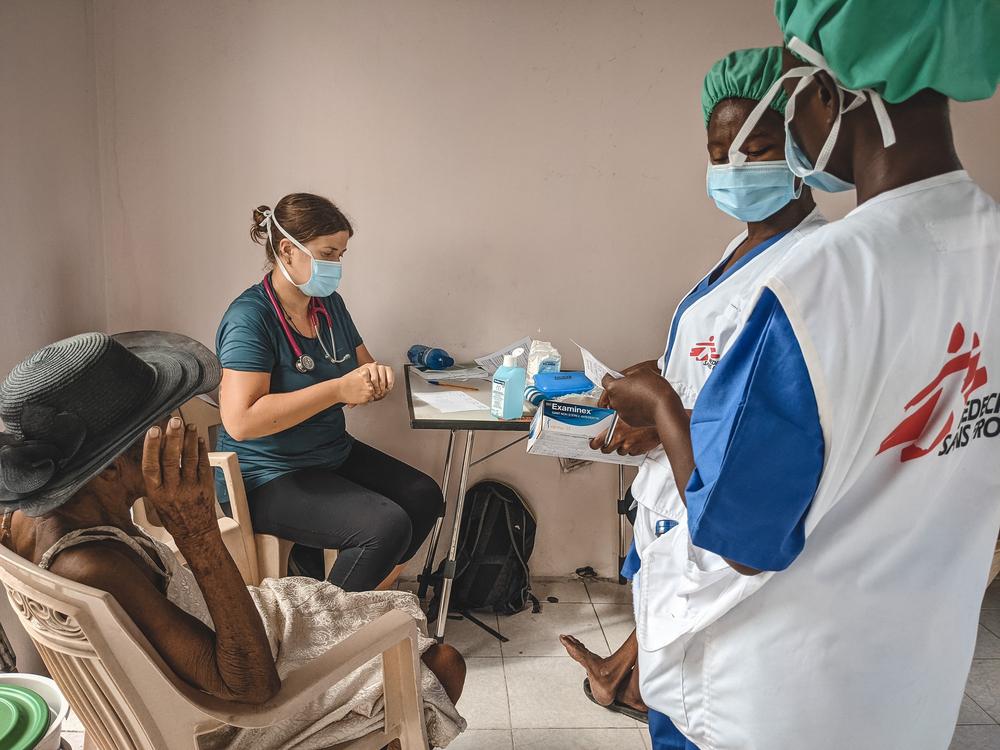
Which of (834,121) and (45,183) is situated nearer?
(834,121)

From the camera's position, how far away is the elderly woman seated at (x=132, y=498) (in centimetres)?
108

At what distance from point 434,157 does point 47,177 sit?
125 cm

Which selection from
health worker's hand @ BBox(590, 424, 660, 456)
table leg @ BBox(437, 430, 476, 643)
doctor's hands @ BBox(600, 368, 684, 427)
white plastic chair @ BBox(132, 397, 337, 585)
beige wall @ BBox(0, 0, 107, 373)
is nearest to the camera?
doctor's hands @ BBox(600, 368, 684, 427)

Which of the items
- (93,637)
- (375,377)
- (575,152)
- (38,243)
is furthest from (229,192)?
(93,637)

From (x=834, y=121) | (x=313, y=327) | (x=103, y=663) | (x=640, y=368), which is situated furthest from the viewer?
(x=313, y=327)

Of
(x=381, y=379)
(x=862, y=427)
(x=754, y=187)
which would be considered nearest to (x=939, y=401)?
(x=862, y=427)

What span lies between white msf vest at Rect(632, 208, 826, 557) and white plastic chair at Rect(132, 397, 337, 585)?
1.09m

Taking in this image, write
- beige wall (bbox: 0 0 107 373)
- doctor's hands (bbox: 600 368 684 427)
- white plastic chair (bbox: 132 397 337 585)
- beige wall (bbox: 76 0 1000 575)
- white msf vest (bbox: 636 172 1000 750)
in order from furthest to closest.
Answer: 1. beige wall (bbox: 76 0 1000 575)
2. white plastic chair (bbox: 132 397 337 585)
3. beige wall (bbox: 0 0 107 373)
4. doctor's hands (bbox: 600 368 684 427)
5. white msf vest (bbox: 636 172 1000 750)

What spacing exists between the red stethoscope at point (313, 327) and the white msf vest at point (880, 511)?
155 cm

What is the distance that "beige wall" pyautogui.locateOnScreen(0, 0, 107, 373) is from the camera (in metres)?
2.11

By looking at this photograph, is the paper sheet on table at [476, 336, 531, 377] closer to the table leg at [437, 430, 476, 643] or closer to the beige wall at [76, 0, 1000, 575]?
the beige wall at [76, 0, 1000, 575]

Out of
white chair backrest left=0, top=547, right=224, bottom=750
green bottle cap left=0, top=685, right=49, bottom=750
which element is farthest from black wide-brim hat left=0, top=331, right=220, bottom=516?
green bottle cap left=0, top=685, right=49, bottom=750

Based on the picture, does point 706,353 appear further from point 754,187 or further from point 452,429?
point 452,429

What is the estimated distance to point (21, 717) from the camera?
143cm
